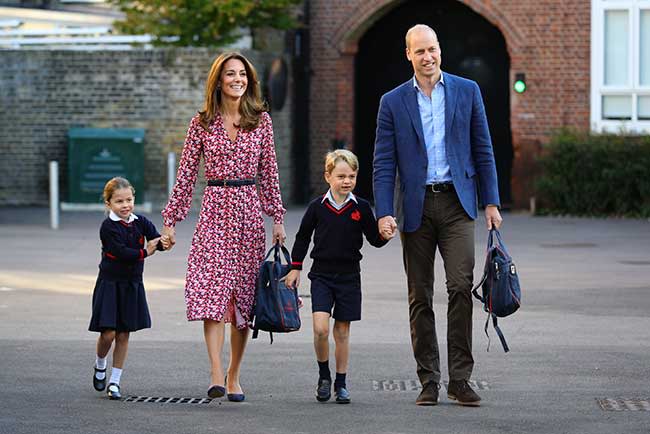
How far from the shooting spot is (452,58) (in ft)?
83.4

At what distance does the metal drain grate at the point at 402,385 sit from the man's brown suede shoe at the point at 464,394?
1.93 feet

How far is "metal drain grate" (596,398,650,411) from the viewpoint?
795cm

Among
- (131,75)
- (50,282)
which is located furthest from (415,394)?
(131,75)

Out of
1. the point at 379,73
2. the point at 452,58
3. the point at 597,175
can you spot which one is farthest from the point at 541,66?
the point at 379,73

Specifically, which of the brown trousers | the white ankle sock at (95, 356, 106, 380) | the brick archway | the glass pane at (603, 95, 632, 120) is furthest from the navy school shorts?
the brick archway

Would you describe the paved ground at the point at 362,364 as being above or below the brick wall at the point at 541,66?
below

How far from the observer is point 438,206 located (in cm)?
818

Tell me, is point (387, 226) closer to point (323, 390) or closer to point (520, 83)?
point (323, 390)

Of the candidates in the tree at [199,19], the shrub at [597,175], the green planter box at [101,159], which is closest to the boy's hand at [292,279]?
the shrub at [597,175]

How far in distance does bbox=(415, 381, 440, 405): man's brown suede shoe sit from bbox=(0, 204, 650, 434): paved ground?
5 cm

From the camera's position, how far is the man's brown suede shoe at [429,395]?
8109 mm

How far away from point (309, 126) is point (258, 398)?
17.9 meters

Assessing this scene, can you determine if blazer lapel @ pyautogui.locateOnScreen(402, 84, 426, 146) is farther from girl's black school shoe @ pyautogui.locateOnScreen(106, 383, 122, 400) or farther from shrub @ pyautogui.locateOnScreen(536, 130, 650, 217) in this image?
shrub @ pyautogui.locateOnScreen(536, 130, 650, 217)

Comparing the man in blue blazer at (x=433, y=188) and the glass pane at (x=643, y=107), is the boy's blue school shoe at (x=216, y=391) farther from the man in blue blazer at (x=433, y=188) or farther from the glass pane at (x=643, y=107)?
the glass pane at (x=643, y=107)
